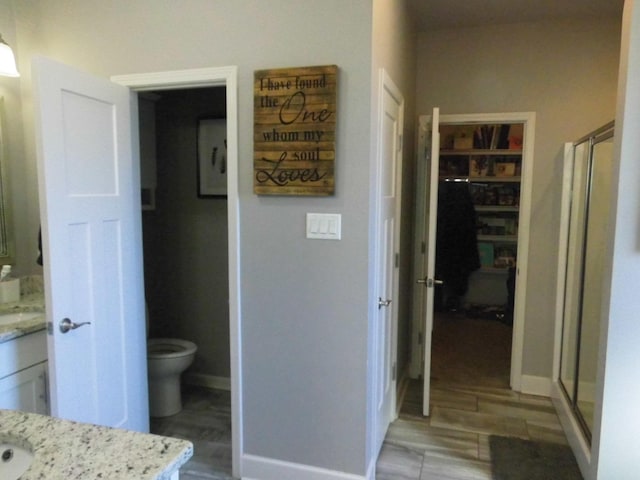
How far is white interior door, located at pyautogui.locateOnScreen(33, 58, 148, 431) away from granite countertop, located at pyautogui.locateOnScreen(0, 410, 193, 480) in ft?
2.80

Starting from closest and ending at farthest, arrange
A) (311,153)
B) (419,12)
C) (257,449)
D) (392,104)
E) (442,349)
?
(311,153), (257,449), (392,104), (419,12), (442,349)

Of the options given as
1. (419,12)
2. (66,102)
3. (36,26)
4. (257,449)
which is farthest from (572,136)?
(36,26)

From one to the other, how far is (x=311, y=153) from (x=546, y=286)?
7.40ft

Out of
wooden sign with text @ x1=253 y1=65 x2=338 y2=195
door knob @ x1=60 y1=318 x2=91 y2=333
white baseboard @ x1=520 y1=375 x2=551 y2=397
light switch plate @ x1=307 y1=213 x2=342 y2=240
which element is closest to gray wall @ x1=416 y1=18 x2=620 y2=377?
white baseboard @ x1=520 y1=375 x2=551 y2=397

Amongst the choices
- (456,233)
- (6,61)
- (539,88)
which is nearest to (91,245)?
(6,61)

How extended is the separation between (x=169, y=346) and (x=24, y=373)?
118cm

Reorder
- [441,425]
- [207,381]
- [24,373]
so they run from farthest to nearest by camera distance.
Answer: [207,381]
[441,425]
[24,373]

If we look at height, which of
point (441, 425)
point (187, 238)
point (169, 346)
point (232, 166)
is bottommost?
point (441, 425)

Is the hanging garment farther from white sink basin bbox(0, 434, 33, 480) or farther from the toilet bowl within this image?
white sink basin bbox(0, 434, 33, 480)

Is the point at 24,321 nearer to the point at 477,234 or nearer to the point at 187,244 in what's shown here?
the point at 187,244

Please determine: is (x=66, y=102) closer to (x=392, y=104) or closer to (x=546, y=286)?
(x=392, y=104)

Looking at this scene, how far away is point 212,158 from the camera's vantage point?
3191 millimetres

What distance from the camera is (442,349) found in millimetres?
4160

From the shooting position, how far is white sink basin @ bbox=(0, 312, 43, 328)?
2.05 metres
